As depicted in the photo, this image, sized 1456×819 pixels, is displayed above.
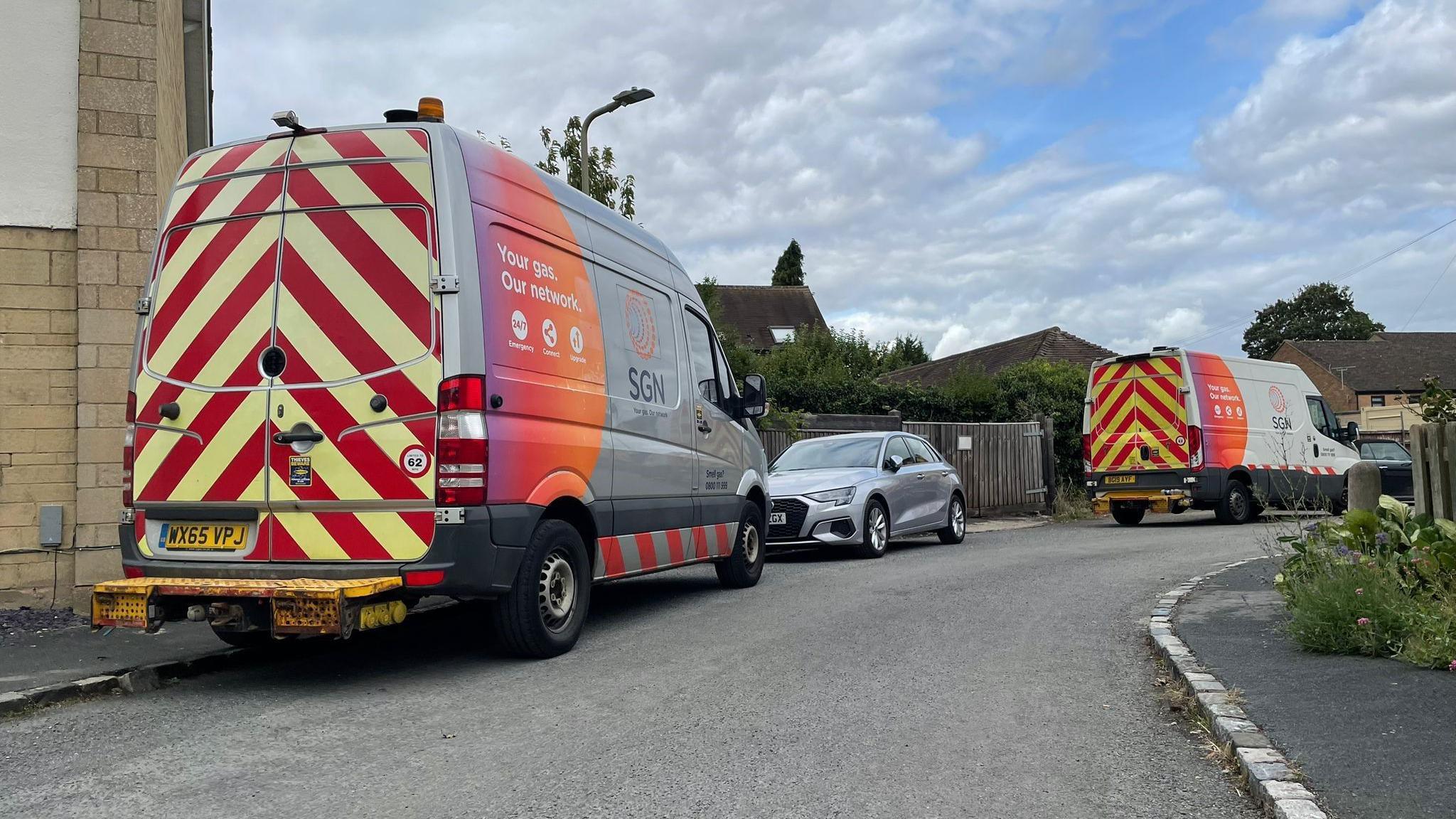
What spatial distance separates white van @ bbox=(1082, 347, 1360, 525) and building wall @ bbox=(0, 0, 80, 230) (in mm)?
14683

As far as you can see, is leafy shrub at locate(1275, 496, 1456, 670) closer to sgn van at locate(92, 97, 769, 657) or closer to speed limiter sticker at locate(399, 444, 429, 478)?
sgn van at locate(92, 97, 769, 657)

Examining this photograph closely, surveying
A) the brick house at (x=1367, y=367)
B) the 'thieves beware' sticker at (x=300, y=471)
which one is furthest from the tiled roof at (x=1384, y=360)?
the 'thieves beware' sticker at (x=300, y=471)

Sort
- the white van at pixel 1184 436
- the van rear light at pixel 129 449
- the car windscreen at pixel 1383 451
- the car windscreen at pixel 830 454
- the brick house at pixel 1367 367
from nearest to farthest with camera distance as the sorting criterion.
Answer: the van rear light at pixel 129 449, the car windscreen at pixel 830 454, the white van at pixel 1184 436, the car windscreen at pixel 1383 451, the brick house at pixel 1367 367

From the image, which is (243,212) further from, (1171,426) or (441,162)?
(1171,426)

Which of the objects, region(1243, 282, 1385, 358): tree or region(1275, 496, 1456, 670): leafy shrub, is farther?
region(1243, 282, 1385, 358): tree

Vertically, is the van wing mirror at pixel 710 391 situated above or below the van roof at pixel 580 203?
below

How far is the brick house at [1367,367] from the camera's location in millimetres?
64938

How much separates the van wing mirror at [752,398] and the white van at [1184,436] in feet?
32.0

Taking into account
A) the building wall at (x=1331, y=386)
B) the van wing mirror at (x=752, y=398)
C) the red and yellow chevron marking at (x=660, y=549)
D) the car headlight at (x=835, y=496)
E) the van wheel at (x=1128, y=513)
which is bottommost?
the van wheel at (x=1128, y=513)

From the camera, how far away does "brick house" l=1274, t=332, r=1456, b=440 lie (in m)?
64.9

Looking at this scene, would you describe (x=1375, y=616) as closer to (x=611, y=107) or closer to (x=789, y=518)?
(x=789, y=518)

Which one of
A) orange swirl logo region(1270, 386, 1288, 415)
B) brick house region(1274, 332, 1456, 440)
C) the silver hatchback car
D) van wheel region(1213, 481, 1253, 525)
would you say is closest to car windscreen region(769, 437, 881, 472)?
the silver hatchback car

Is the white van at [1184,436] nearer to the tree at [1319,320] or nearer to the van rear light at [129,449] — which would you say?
the van rear light at [129,449]

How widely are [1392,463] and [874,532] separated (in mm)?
15260
